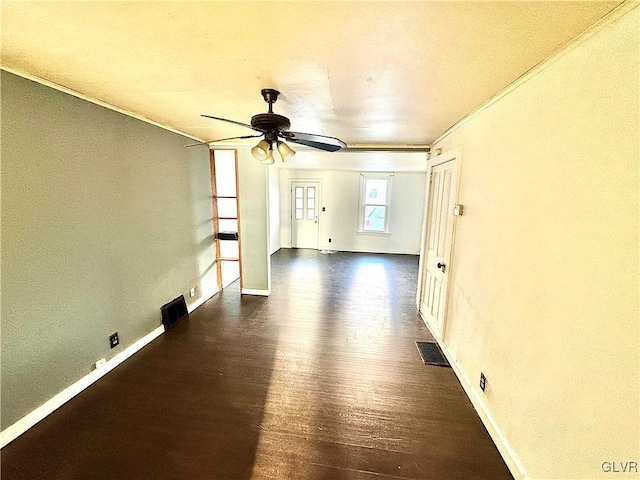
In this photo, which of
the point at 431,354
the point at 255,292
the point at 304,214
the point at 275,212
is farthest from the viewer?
the point at 304,214

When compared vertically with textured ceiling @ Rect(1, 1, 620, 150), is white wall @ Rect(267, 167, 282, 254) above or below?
below

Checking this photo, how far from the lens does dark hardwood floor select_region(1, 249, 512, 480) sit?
4.91ft

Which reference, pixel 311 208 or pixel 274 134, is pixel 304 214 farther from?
pixel 274 134

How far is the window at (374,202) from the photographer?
21.7 feet

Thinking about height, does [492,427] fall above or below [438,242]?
below

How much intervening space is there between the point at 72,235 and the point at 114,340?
1.01 meters

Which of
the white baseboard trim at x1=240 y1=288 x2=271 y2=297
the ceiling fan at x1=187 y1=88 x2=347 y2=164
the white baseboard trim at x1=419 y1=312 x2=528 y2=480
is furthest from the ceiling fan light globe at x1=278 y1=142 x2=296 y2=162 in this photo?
the white baseboard trim at x1=240 y1=288 x2=271 y2=297

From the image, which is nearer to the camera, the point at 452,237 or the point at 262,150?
the point at 262,150

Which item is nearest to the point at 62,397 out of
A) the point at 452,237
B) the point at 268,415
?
the point at 268,415

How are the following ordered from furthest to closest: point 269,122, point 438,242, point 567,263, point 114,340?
point 438,242, point 114,340, point 269,122, point 567,263

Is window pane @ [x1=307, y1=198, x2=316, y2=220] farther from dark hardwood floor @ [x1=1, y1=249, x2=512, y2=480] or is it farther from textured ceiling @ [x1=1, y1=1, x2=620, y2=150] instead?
textured ceiling @ [x1=1, y1=1, x2=620, y2=150]

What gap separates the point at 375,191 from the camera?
6707mm

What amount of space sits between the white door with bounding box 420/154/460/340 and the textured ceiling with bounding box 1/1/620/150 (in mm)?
862

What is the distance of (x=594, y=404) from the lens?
3.26 ft
